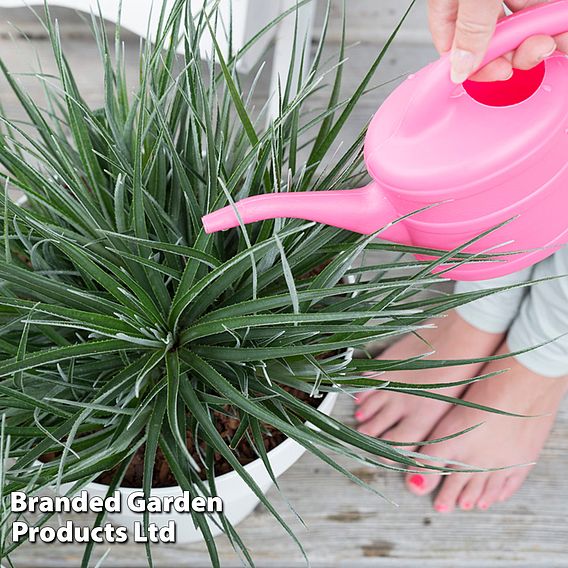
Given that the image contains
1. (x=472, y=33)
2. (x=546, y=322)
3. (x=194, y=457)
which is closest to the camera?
(x=472, y=33)

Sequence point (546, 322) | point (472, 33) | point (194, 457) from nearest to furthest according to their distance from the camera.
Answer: point (472, 33)
point (194, 457)
point (546, 322)

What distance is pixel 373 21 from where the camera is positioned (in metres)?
0.88

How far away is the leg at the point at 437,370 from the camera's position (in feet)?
2.22

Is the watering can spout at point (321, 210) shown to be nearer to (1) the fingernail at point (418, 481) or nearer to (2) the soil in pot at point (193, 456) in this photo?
(2) the soil in pot at point (193, 456)

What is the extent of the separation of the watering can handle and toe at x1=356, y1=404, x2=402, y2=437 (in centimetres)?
41

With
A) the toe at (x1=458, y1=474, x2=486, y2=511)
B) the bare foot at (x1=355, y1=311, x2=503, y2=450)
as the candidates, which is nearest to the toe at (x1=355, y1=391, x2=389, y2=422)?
the bare foot at (x1=355, y1=311, x2=503, y2=450)

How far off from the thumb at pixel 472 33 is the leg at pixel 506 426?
1.18 ft

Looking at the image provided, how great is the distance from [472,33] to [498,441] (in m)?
0.47

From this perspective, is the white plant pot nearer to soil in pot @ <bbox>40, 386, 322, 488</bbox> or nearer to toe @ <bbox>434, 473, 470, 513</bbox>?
soil in pot @ <bbox>40, 386, 322, 488</bbox>

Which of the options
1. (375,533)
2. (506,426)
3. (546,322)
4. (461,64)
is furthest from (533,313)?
(461,64)

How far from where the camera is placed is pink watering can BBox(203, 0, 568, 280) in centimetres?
34

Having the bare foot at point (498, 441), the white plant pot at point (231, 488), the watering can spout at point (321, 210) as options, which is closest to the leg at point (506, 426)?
the bare foot at point (498, 441)

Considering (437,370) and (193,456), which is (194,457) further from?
(437,370)

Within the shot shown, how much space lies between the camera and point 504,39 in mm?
331
